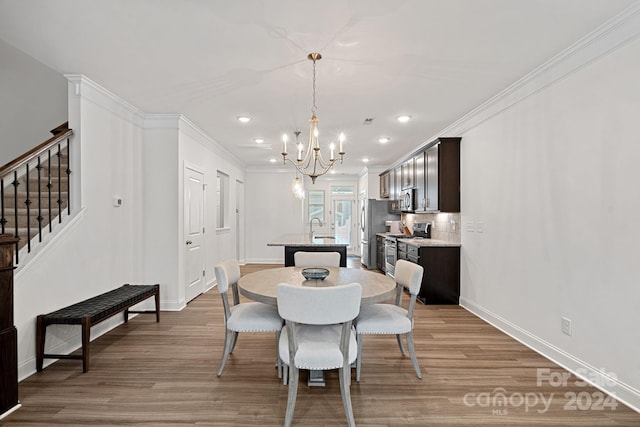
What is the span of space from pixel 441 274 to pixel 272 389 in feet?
10.1

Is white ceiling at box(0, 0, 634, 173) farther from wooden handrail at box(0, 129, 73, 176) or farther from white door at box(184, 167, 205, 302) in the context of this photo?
white door at box(184, 167, 205, 302)

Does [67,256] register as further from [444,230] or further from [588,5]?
[444,230]

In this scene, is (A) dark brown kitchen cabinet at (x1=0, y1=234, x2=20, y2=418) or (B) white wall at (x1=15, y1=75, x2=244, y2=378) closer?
(A) dark brown kitchen cabinet at (x1=0, y1=234, x2=20, y2=418)

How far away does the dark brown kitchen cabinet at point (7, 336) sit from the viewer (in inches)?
84.0

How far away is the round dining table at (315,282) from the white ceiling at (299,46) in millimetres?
1847

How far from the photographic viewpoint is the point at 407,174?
6219 mm

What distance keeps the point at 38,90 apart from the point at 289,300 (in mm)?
4441

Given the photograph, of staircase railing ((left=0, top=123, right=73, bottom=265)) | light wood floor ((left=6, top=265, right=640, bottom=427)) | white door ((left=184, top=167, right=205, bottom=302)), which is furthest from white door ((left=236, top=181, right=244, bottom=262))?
light wood floor ((left=6, top=265, right=640, bottom=427))

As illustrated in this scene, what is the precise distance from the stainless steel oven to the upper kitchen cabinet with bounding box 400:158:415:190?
1.01 metres

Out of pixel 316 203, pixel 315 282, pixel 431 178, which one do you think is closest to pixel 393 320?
pixel 315 282

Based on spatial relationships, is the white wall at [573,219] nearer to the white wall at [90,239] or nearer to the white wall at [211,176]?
the white wall at [211,176]

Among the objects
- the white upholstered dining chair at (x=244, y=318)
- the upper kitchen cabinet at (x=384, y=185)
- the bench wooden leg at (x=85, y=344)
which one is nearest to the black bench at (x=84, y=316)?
the bench wooden leg at (x=85, y=344)

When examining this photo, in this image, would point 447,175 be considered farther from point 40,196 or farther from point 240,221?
point 240,221

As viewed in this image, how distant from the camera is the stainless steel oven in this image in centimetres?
602
